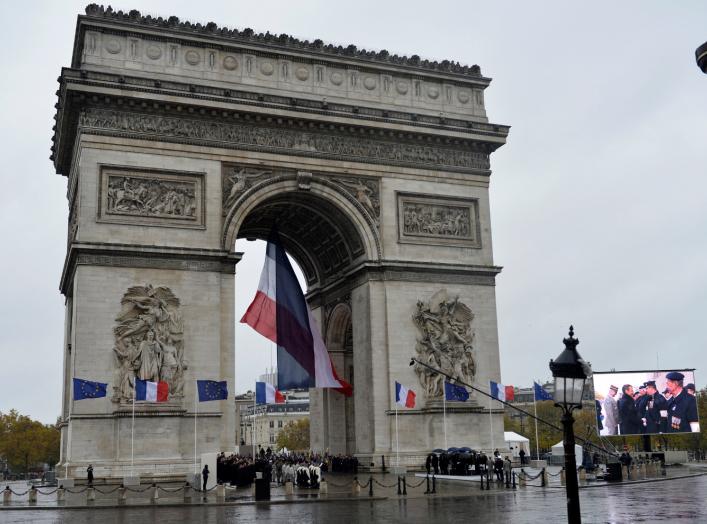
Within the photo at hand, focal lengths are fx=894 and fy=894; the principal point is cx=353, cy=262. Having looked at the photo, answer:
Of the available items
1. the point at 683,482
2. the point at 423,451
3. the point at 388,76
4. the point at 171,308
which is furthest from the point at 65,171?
the point at 683,482

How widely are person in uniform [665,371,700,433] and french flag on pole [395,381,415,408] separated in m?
19.9

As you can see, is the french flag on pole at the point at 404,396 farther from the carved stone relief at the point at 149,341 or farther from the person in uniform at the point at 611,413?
the person in uniform at the point at 611,413

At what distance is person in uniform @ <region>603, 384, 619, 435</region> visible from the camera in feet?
171

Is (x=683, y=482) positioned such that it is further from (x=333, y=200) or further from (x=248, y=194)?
(x=248, y=194)

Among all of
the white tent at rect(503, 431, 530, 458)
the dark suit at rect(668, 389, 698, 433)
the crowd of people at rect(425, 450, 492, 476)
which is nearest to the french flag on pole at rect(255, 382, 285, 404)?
the crowd of people at rect(425, 450, 492, 476)

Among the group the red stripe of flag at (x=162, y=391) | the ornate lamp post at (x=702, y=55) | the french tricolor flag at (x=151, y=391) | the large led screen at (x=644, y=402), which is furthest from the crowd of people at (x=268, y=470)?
the ornate lamp post at (x=702, y=55)

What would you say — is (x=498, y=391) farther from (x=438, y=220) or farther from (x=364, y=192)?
(x=364, y=192)

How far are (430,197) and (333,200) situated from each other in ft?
17.1

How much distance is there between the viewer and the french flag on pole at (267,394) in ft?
137

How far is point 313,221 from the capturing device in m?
46.2

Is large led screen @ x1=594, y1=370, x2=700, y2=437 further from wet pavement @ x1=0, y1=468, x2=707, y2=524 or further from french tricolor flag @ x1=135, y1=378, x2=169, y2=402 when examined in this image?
french tricolor flag @ x1=135, y1=378, x2=169, y2=402

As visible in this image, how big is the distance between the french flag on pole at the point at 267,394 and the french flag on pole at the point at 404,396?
540 cm

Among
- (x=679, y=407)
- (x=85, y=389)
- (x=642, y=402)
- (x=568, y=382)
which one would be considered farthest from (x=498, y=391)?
(x=568, y=382)

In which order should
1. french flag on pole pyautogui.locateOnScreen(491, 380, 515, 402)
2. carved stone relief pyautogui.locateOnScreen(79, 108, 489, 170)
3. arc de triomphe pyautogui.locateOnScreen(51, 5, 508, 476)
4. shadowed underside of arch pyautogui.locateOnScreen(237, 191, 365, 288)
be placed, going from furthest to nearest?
1. shadowed underside of arch pyautogui.locateOnScreen(237, 191, 365, 288)
2. french flag on pole pyautogui.locateOnScreen(491, 380, 515, 402)
3. carved stone relief pyautogui.locateOnScreen(79, 108, 489, 170)
4. arc de triomphe pyautogui.locateOnScreen(51, 5, 508, 476)
